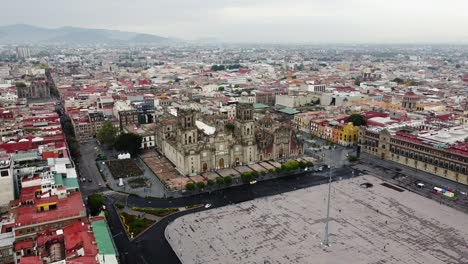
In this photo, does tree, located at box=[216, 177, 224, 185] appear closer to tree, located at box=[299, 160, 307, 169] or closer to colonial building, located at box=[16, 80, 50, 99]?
tree, located at box=[299, 160, 307, 169]

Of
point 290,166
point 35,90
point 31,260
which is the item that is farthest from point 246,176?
point 35,90

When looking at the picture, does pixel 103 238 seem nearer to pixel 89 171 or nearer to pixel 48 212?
pixel 48 212

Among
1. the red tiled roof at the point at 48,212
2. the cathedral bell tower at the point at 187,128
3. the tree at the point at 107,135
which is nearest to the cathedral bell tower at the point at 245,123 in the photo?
the cathedral bell tower at the point at 187,128

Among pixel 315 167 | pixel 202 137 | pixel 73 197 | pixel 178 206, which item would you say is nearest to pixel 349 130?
pixel 315 167

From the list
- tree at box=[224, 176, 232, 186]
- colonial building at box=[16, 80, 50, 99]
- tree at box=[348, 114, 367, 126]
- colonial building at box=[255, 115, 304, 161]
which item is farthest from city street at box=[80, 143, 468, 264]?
colonial building at box=[16, 80, 50, 99]

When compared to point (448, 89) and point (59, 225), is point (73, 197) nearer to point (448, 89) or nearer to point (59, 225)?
point (59, 225)
